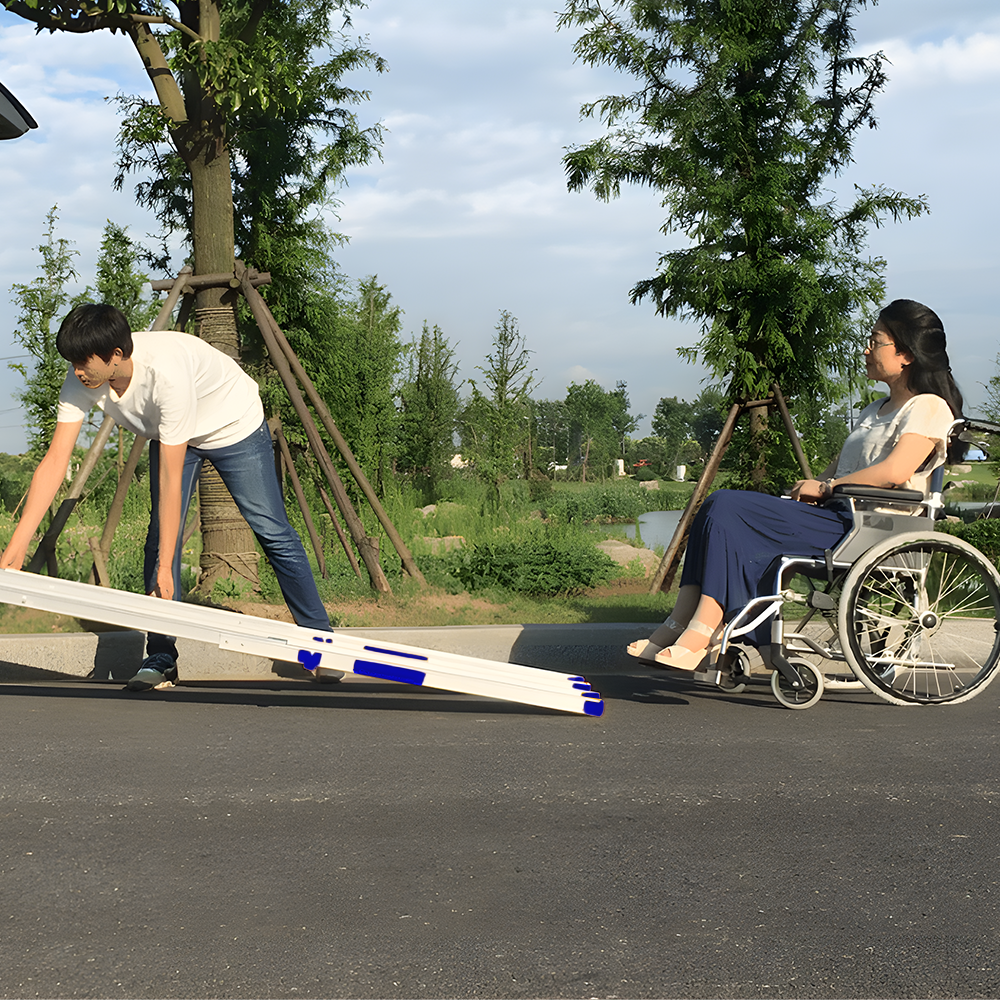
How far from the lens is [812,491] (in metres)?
4.80

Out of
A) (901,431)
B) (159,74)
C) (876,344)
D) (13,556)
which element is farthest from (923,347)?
(159,74)

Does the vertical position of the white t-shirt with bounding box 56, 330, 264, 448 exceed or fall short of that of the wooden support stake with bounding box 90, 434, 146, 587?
it exceeds it

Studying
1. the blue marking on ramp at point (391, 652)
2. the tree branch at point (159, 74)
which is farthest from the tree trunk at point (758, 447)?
the blue marking on ramp at point (391, 652)

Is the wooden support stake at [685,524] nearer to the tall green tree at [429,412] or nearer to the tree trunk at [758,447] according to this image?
the tree trunk at [758,447]

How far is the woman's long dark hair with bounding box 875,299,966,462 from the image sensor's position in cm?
478

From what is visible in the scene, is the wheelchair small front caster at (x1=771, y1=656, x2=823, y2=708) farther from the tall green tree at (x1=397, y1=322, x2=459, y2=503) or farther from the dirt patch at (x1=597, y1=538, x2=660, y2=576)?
the tall green tree at (x1=397, y1=322, x2=459, y2=503)

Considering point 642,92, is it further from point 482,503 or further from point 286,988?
point 286,988

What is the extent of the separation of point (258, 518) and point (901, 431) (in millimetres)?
3029

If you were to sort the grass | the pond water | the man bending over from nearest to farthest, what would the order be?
the man bending over
the grass
the pond water

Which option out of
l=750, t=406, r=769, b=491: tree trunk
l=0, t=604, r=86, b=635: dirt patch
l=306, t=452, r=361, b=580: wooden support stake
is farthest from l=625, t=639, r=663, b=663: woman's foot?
l=750, t=406, r=769, b=491: tree trunk

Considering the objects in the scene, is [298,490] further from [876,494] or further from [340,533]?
[876,494]

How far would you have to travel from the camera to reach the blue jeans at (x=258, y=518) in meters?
5.31

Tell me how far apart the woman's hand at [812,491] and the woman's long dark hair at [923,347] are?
0.58m

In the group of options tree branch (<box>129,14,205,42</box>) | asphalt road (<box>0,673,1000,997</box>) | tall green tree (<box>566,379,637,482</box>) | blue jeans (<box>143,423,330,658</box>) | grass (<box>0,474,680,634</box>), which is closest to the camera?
asphalt road (<box>0,673,1000,997</box>)
